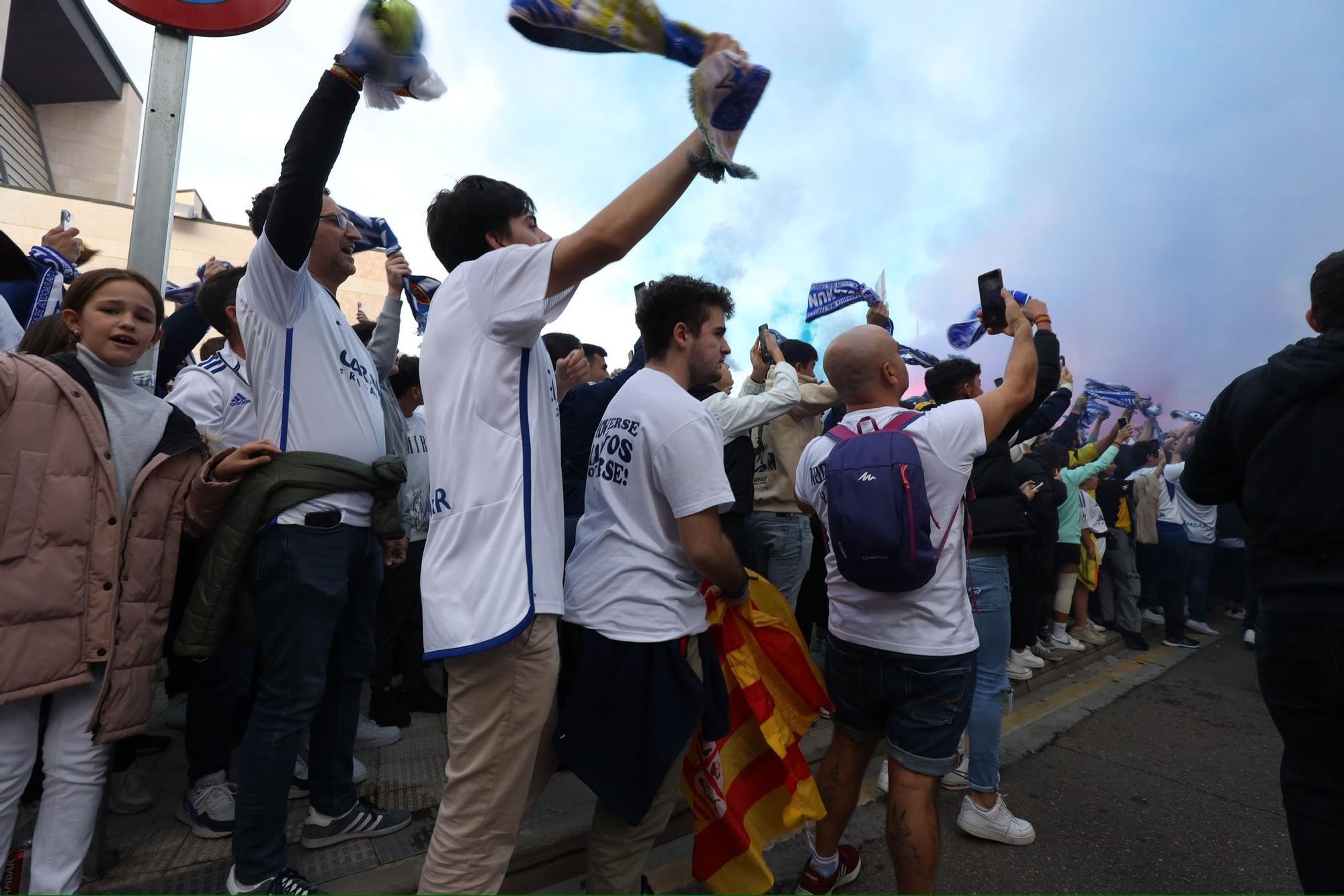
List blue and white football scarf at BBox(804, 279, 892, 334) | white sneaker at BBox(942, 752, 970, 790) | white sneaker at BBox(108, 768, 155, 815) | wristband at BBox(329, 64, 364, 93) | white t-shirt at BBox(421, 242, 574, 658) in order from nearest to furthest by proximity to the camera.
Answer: white t-shirt at BBox(421, 242, 574, 658), wristband at BBox(329, 64, 364, 93), white sneaker at BBox(108, 768, 155, 815), white sneaker at BBox(942, 752, 970, 790), blue and white football scarf at BBox(804, 279, 892, 334)

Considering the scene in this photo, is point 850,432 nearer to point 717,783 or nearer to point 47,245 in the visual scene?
point 717,783

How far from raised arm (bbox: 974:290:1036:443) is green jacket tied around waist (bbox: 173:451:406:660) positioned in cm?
212

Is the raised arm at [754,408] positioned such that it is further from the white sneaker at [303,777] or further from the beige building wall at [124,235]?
the beige building wall at [124,235]

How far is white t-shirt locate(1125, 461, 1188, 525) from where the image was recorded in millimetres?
7867

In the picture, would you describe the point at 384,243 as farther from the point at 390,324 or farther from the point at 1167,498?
the point at 1167,498

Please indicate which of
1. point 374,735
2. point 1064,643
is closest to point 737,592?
point 374,735

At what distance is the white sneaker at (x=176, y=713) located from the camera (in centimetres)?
367

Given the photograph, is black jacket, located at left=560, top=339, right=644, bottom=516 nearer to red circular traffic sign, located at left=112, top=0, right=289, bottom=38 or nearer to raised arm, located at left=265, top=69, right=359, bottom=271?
raised arm, located at left=265, top=69, right=359, bottom=271

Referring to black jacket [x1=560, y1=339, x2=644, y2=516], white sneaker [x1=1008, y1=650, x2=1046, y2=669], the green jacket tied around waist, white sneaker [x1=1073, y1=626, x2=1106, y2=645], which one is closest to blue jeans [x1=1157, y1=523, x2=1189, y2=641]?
white sneaker [x1=1073, y1=626, x2=1106, y2=645]

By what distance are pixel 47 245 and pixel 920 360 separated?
496 cm

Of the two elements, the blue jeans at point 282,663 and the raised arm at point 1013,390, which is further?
the raised arm at point 1013,390

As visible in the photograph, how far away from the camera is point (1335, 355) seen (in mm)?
2018

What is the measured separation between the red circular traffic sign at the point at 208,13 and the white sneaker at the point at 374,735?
3.15m

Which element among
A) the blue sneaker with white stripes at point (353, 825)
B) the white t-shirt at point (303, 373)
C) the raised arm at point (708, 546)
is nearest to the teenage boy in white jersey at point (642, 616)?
the raised arm at point (708, 546)
